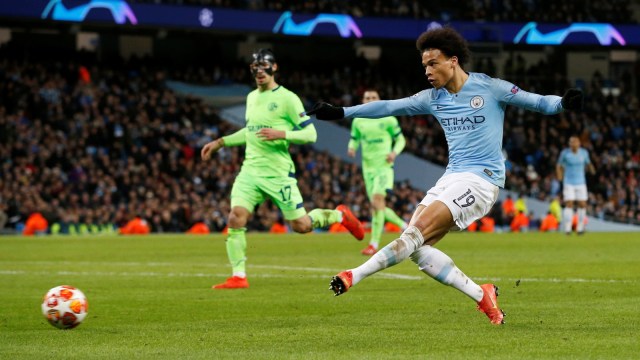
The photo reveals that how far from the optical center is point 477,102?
927 centimetres

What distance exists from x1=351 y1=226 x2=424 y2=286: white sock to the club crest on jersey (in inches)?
46.7

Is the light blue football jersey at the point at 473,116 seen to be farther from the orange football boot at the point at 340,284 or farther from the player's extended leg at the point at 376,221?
the player's extended leg at the point at 376,221

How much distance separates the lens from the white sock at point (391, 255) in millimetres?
8531

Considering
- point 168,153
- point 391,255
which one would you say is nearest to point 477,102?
point 391,255

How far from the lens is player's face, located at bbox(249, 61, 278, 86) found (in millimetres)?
13797

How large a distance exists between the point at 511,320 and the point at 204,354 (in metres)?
3.05

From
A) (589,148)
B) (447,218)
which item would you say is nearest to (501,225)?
(589,148)

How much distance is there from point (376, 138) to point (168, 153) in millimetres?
17867

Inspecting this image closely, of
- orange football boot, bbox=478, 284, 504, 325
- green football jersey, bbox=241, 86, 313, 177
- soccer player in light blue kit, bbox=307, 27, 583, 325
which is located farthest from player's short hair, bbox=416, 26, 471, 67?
green football jersey, bbox=241, 86, 313, 177

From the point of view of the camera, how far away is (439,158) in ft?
149

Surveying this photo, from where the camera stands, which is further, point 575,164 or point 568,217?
point 568,217

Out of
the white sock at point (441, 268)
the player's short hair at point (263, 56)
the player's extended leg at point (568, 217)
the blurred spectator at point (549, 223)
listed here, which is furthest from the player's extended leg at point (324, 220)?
the blurred spectator at point (549, 223)

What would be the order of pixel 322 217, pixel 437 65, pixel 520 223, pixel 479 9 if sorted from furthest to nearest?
pixel 479 9 → pixel 520 223 → pixel 322 217 → pixel 437 65

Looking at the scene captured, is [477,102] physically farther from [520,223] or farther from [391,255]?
[520,223]
